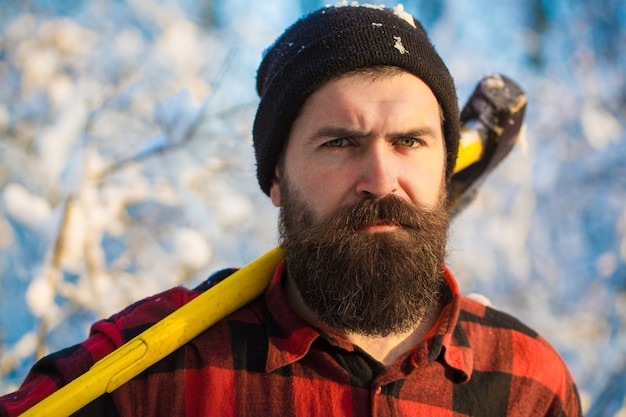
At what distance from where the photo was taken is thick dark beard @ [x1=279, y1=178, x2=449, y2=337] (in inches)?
54.6

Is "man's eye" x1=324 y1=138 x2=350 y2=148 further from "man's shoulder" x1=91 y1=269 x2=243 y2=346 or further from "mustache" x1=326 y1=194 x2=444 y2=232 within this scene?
"man's shoulder" x1=91 y1=269 x2=243 y2=346

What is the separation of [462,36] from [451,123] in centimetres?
255

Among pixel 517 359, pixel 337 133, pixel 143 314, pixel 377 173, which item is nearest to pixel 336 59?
pixel 337 133

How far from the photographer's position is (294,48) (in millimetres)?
1592

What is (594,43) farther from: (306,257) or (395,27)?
(306,257)

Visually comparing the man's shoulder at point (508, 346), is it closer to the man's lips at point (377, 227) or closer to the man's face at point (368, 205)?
the man's face at point (368, 205)

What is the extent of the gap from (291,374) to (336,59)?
811 mm

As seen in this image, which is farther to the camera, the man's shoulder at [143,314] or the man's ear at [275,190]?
the man's ear at [275,190]

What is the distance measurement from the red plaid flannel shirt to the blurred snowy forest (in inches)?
69.8

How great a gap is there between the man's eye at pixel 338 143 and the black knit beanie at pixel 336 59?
150mm

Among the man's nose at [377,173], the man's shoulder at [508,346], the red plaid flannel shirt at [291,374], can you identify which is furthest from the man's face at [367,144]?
the man's shoulder at [508,346]

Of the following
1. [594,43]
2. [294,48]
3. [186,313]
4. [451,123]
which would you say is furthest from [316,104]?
[594,43]

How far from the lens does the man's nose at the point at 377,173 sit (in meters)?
1.38

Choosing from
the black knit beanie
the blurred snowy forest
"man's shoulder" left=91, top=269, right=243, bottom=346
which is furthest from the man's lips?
the blurred snowy forest
